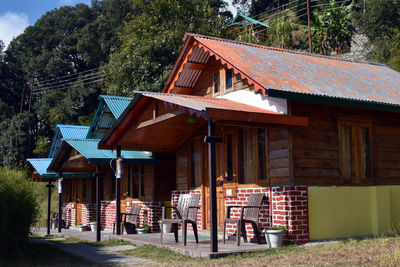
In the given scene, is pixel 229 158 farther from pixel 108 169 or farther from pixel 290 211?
pixel 108 169

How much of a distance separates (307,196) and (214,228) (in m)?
2.38

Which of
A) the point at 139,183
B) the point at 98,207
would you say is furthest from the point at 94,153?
the point at 98,207

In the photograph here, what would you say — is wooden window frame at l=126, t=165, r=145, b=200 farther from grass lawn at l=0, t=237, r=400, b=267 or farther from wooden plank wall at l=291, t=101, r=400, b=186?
wooden plank wall at l=291, t=101, r=400, b=186

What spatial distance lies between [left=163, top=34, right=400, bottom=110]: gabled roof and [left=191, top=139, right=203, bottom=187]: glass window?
187 centimetres

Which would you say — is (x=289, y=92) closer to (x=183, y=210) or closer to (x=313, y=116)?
(x=313, y=116)

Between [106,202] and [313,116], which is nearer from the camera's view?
[313,116]

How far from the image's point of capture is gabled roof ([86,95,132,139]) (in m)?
16.9

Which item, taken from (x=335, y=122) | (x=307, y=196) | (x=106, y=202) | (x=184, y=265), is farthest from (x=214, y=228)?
(x=106, y=202)

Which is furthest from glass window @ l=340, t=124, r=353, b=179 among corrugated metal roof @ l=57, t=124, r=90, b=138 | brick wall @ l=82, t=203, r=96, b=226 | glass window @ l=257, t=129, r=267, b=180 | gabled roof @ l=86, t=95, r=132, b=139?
corrugated metal roof @ l=57, t=124, r=90, b=138

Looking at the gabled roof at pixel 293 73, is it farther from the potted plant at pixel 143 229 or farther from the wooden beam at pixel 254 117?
the potted plant at pixel 143 229

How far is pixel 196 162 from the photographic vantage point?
13531 mm

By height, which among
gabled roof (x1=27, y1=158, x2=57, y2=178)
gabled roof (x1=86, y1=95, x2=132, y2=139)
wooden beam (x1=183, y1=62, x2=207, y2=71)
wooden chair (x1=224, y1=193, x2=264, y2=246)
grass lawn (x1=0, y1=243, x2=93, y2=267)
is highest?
wooden beam (x1=183, y1=62, x2=207, y2=71)

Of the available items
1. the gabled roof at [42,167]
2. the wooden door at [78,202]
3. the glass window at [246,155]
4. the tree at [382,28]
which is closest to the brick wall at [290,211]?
the glass window at [246,155]

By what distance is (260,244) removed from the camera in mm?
10016
